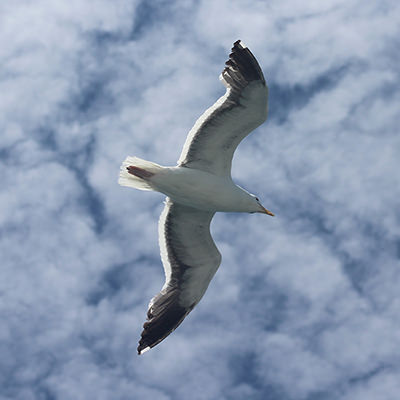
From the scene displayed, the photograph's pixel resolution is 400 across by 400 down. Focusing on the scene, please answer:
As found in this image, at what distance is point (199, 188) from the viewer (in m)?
14.7

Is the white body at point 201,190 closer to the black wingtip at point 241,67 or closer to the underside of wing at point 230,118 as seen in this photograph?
the underside of wing at point 230,118

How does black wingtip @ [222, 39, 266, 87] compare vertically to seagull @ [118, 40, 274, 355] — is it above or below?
above

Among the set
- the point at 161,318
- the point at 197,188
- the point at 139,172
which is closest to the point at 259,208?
the point at 197,188

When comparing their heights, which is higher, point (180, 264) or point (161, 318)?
point (180, 264)

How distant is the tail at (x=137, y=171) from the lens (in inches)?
568

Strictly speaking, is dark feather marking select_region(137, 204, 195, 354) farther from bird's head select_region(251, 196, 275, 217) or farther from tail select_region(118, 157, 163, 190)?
bird's head select_region(251, 196, 275, 217)

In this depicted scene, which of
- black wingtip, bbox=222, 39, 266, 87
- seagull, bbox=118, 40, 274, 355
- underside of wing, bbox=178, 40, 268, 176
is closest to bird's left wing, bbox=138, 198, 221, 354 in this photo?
seagull, bbox=118, 40, 274, 355

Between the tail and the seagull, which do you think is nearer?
the seagull

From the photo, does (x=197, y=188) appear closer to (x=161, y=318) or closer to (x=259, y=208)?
(x=259, y=208)

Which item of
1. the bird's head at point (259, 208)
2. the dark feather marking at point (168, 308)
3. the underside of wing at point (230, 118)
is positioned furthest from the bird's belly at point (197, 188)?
the dark feather marking at point (168, 308)

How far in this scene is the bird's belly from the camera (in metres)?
14.5

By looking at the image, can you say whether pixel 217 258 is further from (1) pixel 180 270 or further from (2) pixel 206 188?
A: (2) pixel 206 188

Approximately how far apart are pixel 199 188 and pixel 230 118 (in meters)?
1.89

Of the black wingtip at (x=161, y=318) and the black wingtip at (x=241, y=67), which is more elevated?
the black wingtip at (x=241, y=67)
